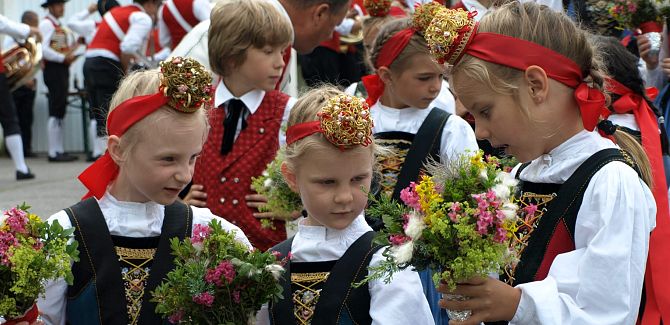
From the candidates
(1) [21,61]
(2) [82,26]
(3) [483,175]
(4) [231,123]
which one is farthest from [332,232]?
(2) [82,26]

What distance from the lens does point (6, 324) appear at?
3068mm

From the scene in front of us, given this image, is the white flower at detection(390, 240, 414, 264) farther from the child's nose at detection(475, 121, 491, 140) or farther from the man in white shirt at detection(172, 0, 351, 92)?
the man in white shirt at detection(172, 0, 351, 92)

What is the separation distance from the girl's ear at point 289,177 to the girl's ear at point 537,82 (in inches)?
43.6

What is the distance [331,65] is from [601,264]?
864cm

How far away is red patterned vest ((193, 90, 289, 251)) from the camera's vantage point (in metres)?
4.76

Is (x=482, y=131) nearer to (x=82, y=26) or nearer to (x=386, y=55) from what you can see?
(x=386, y=55)

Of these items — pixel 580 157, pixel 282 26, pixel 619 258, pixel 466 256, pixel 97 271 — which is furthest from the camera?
pixel 282 26

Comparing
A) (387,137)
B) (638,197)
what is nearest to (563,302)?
(638,197)

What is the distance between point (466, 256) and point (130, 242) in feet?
4.92

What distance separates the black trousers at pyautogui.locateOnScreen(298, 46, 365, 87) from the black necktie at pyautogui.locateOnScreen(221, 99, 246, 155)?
20.1 feet

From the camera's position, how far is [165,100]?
3570 millimetres

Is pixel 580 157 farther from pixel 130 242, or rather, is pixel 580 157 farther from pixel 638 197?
pixel 130 242

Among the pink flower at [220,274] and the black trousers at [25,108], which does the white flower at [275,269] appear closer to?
the pink flower at [220,274]

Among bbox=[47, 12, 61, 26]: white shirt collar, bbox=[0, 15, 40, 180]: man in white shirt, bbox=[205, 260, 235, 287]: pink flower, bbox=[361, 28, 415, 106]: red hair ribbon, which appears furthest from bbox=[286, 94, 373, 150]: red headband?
bbox=[47, 12, 61, 26]: white shirt collar
